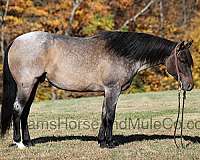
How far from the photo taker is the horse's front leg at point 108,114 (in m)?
7.70

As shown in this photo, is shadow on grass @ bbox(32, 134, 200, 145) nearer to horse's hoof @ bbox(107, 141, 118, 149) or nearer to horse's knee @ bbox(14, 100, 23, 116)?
horse's hoof @ bbox(107, 141, 118, 149)

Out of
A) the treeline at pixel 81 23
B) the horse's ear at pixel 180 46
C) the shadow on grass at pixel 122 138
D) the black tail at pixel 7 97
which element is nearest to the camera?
the horse's ear at pixel 180 46

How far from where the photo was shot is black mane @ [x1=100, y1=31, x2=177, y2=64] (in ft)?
25.5

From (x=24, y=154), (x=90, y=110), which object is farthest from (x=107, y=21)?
(x=24, y=154)

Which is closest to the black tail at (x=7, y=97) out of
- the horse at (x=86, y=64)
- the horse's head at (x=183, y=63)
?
the horse at (x=86, y=64)

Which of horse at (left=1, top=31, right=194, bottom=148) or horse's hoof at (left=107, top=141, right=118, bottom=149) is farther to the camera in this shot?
horse's hoof at (left=107, top=141, right=118, bottom=149)

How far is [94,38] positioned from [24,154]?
2198 millimetres

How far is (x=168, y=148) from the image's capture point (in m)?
7.67

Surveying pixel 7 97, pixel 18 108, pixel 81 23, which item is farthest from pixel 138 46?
pixel 81 23

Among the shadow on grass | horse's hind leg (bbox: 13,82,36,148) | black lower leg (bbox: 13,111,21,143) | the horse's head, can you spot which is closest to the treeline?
the shadow on grass

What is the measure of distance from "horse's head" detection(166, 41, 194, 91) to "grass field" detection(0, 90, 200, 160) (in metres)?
1.05

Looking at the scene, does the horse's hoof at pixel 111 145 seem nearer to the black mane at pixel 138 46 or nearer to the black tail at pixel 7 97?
the black mane at pixel 138 46

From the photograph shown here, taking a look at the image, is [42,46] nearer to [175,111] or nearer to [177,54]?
Answer: [177,54]

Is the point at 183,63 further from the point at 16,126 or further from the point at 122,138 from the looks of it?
the point at 16,126
